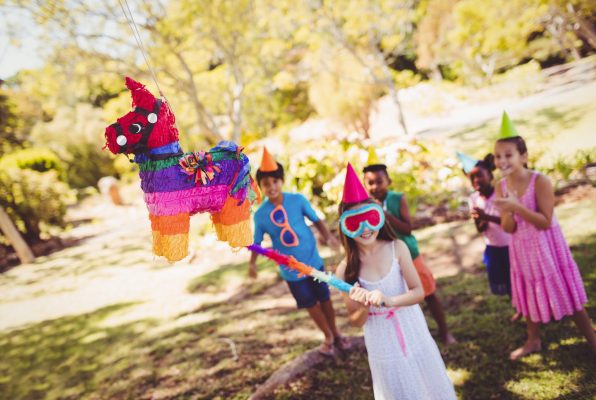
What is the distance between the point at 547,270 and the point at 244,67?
25.6 feet

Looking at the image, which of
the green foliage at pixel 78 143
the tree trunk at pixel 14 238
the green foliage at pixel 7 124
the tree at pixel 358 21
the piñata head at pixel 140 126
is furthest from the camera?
the green foliage at pixel 78 143

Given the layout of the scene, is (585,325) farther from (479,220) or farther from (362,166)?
(362,166)

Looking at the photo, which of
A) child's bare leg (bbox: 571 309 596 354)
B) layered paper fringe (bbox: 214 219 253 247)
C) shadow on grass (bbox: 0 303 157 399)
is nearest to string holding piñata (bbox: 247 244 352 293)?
layered paper fringe (bbox: 214 219 253 247)

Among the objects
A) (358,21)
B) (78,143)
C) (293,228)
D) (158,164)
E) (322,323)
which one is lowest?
(322,323)

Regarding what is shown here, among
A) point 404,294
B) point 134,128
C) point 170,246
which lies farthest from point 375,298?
point 134,128

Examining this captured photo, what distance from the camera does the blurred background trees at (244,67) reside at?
5016mm

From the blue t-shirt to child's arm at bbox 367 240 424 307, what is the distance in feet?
3.04

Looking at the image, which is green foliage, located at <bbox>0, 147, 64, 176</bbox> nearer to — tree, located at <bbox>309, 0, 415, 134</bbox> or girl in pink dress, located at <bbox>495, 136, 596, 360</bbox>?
tree, located at <bbox>309, 0, 415, 134</bbox>

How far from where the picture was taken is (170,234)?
1.12 m

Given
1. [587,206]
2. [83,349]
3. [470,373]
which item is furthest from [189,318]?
[587,206]

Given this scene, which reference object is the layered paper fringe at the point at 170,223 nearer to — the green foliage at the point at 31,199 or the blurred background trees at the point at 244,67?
the blurred background trees at the point at 244,67

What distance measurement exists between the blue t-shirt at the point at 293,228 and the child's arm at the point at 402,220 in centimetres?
53

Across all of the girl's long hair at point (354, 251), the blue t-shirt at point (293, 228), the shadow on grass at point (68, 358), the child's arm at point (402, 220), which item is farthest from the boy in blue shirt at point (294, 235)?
the shadow on grass at point (68, 358)

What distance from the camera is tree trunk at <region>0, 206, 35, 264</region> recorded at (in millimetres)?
7356
